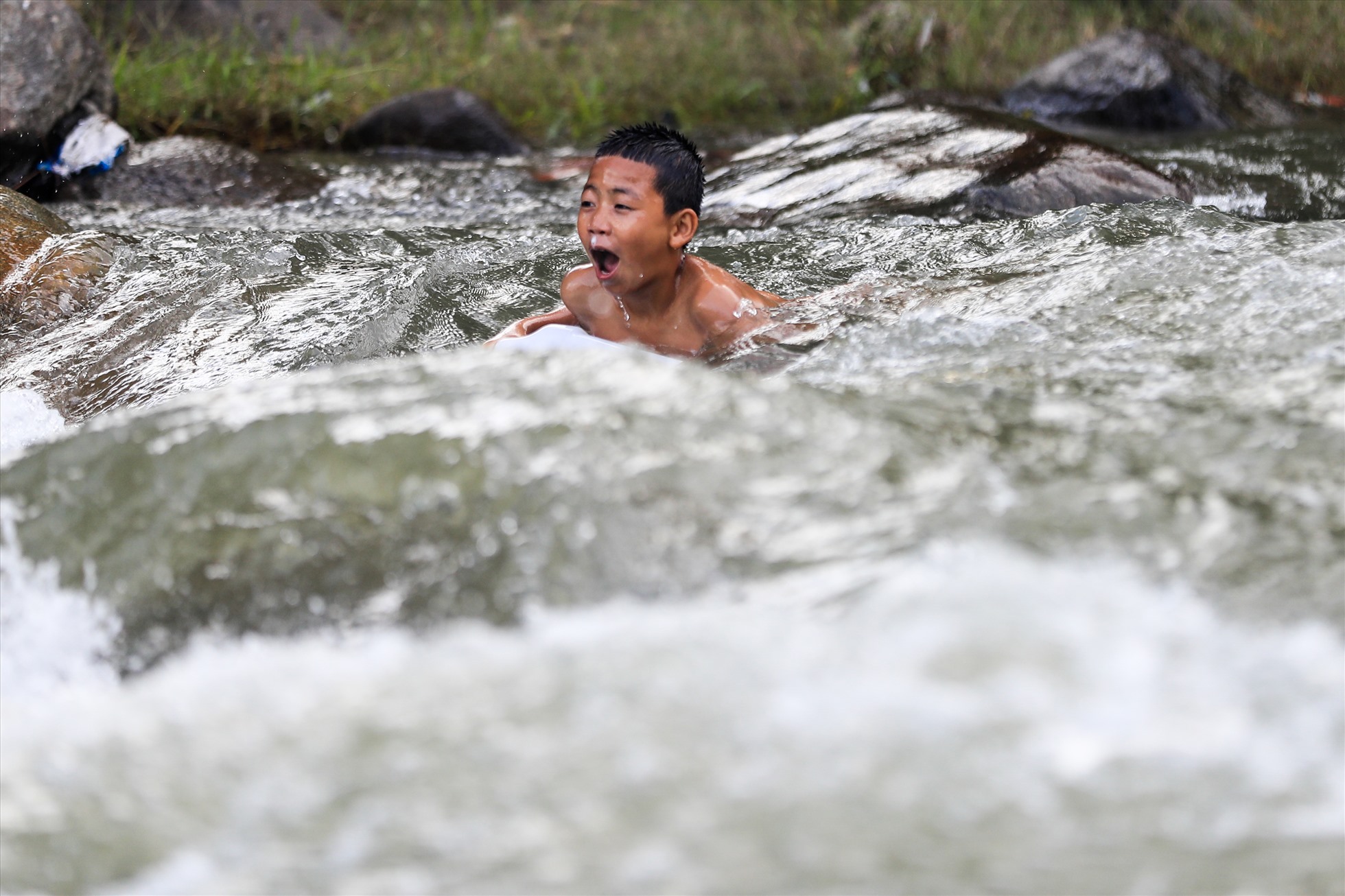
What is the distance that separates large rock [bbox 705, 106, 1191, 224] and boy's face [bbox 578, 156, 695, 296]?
1.81 metres

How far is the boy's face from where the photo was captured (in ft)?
11.2

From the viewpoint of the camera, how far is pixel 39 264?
4328 millimetres

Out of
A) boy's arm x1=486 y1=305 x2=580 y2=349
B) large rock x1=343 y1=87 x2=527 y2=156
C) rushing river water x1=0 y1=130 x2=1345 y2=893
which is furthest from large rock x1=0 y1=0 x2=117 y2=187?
rushing river water x1=0 y1=130 x2=1345 y2=893

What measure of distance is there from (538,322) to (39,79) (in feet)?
12.0

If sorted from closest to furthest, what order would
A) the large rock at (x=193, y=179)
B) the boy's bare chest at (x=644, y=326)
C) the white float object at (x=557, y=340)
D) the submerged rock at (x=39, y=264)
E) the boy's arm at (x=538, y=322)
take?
1. the white float object at (x=557, y=340)
2. the boy's bare chest at (x=644, y=326)
3. the boy's arm at (x=538, y=322)
4. the submerged rock at (x=39, y=264)
5. the large rock at (x=193, y=179)

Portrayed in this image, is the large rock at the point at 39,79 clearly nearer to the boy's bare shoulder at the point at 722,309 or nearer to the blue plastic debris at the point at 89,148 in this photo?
the blue plastic debris at the point at 89,148

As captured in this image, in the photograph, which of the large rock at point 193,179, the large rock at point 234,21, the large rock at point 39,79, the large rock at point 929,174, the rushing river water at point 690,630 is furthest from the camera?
the large rock at point 234,21

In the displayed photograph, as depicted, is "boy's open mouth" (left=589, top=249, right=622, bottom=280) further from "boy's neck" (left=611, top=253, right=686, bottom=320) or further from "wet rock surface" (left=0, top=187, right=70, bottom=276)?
"wet rock surface" (left=0, top=187, right=70, bottom=276)

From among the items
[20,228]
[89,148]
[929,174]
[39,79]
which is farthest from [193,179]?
[929,174]

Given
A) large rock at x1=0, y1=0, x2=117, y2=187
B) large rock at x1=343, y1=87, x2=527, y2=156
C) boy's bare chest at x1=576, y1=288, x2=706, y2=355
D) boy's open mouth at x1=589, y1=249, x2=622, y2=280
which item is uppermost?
large rock at x1=0, y1=0, x2=117, y2=187

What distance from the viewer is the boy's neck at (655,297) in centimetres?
359

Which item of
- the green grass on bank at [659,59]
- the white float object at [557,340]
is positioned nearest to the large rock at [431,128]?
the green grass on bank at [659,59]

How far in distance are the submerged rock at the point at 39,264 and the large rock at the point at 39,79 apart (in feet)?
4.45

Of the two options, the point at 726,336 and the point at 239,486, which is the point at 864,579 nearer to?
the point at 239,486
